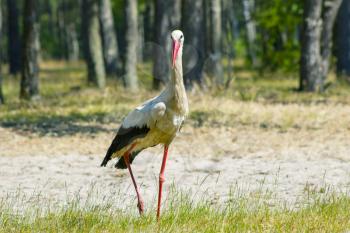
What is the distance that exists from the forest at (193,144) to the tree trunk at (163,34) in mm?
30

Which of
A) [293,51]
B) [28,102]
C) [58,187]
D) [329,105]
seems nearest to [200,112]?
[329,105]

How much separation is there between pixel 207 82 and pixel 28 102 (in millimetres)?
4138

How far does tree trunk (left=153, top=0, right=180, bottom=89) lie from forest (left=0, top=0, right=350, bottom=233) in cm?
3

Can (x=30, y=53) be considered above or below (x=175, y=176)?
above

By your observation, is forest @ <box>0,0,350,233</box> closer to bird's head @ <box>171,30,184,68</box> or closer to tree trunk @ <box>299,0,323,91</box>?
tree trunk @ <box>299,0,323,91</box>

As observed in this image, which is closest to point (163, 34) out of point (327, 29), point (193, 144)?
point (327, 29)

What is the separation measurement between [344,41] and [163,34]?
595cm

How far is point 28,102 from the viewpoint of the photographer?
58.1ft

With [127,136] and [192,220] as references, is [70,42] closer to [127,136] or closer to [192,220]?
[127,136]

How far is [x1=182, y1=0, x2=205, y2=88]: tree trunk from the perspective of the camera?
62.5 feet

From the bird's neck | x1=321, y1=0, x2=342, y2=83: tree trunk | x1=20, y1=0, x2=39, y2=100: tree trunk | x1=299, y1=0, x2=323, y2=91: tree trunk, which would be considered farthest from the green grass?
x1=321, y1=0, x2=342, y2=83: tree trunk

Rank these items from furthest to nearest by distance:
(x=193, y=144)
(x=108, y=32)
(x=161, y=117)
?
1. (x=108, y=32)
2. (x=193, y=144)
3. (x=161, y=117)

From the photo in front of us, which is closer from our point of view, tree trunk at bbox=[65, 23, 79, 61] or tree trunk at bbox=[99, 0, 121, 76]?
tree trunk at bbox=[99, 0, 121, 76]

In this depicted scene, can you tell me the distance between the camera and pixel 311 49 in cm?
1895
